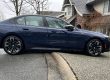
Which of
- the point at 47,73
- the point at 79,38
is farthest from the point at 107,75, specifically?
the point at 79,38

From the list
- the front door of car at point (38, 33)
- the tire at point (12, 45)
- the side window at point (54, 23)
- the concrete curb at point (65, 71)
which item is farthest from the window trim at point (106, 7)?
the concrete curb at point (65, 71)

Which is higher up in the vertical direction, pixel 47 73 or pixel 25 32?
pixel 25 32

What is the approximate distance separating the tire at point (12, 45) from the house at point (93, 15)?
54.0ft

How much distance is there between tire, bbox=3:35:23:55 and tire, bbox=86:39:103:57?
106 inches

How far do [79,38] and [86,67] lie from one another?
3.19 m

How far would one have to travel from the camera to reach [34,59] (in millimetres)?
8719

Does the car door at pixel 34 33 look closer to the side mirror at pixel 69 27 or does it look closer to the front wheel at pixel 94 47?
the side mirror at pixel 69 27

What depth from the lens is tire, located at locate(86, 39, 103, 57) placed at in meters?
10.2

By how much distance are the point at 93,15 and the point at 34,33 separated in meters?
20.7

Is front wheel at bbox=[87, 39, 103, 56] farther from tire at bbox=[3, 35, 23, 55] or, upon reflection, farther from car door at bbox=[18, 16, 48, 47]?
tire at bbox=[3, 35, 23, 55]

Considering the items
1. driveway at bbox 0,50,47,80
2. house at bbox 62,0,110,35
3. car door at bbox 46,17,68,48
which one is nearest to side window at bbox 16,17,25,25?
car door at bbox 46,17,68,48

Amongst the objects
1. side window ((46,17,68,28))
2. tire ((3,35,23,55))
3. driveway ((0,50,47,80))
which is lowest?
driveway ((0,50,47,80))

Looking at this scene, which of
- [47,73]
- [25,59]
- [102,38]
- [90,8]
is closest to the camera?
[47,73]

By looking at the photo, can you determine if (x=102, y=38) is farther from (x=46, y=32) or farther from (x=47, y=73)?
(x=47, y=73)
